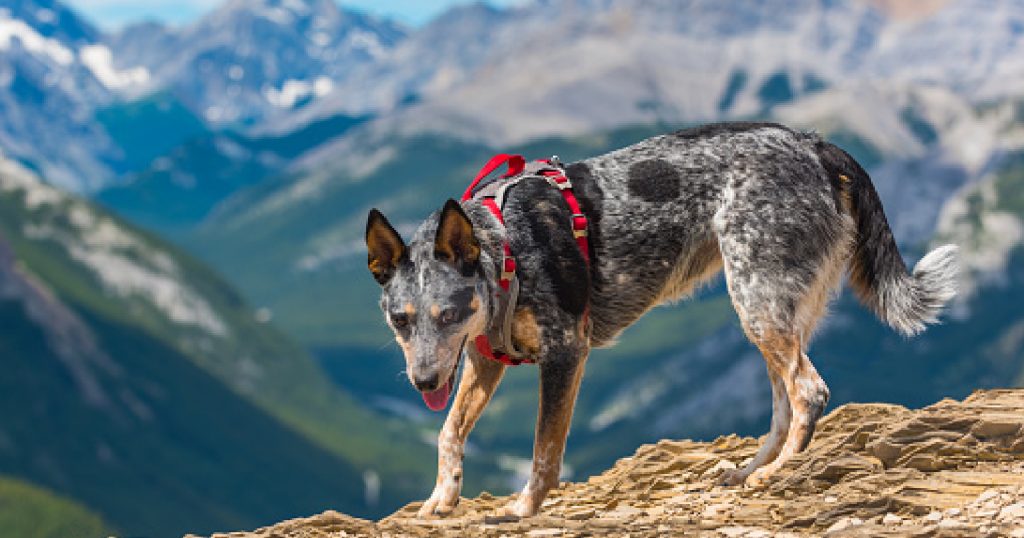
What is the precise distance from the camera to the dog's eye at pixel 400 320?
12.8m

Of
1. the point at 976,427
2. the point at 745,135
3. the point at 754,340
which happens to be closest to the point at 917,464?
the point at 976,427

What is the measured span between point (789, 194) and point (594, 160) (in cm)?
224

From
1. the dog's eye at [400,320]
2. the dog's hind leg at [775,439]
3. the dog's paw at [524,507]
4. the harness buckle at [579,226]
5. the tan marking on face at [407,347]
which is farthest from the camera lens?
the dog's hind leg at [775,439]

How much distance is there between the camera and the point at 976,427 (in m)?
14.4

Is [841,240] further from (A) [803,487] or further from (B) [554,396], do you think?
(B) [554,396]

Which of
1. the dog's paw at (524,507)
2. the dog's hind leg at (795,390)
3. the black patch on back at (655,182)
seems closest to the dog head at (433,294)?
the dog's paw at (524,507)

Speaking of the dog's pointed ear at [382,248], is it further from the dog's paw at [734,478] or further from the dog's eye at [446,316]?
the dog's paw at [734,478]

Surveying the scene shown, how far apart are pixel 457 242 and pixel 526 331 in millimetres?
1318

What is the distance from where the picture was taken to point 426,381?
12.5m

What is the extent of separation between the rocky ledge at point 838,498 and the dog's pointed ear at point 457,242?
2776mm

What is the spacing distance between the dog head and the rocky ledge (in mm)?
1992

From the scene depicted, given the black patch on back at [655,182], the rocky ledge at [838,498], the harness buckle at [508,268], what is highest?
the black patch on back at [655,182]

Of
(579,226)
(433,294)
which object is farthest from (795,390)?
(433,294)

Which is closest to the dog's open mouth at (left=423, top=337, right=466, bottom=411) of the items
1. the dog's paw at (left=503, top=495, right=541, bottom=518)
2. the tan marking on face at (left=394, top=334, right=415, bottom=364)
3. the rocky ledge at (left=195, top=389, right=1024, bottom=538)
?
the tan marking on face at (left=394, top=334, right=415, bottom=364)
